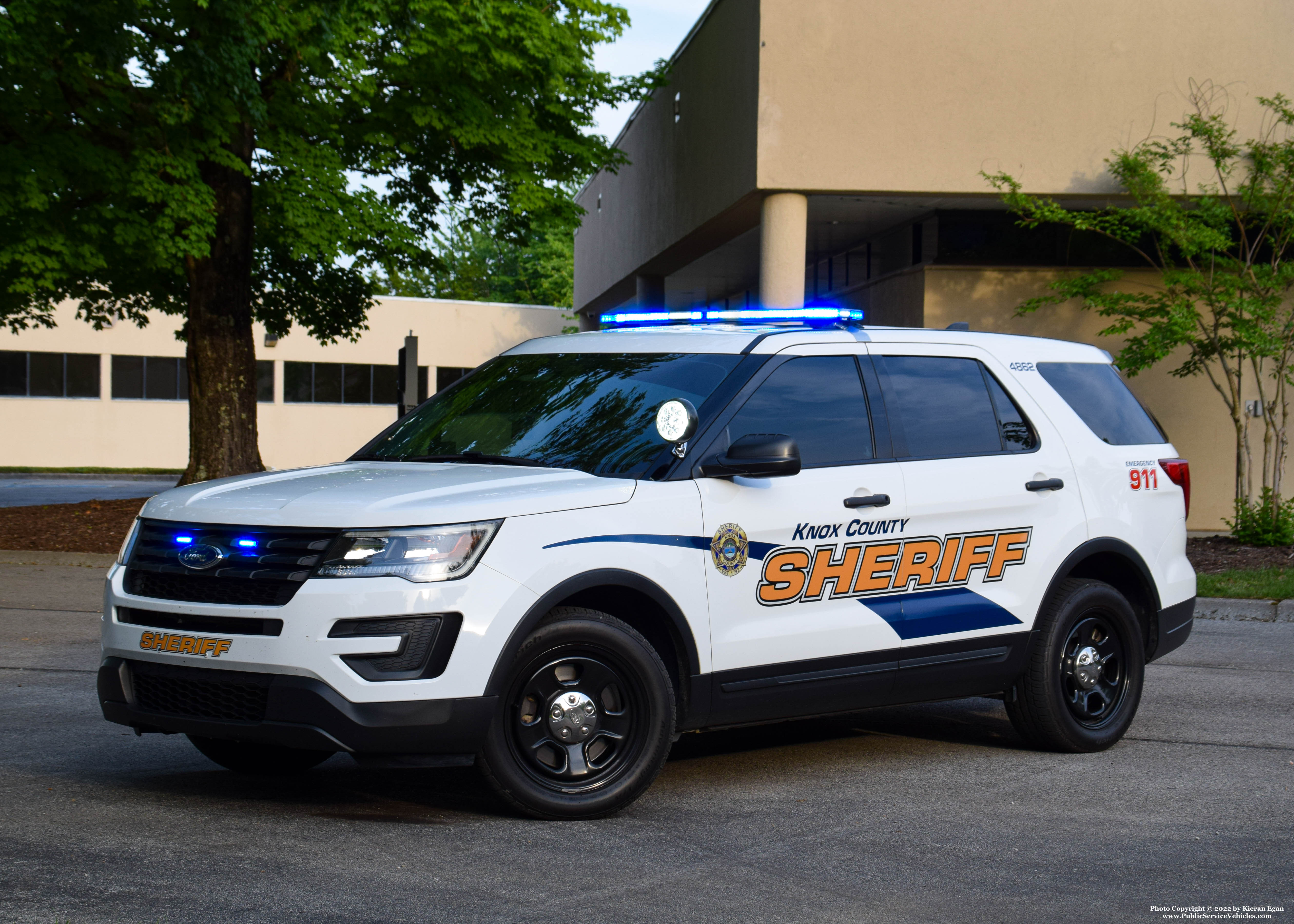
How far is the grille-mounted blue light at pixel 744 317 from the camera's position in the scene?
6.91 m

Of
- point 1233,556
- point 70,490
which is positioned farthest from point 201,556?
point 70,490

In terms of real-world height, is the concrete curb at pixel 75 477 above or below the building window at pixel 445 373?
below

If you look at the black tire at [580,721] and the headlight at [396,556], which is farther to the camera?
the black tire at [580,721]

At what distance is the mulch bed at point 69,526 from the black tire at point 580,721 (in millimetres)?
10222

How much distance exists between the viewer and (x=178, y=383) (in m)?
44.4

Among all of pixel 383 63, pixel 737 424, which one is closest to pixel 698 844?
pixel 737 424

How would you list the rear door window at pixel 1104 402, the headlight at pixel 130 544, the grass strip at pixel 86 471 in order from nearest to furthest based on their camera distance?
the headlight at pixel 130 544 < the rear door window at pixel 1104 402 < the grass strip at pixel 86 471

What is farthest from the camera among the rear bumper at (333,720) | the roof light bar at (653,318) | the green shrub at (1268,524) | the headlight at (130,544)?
the green shrub at (1268,524)

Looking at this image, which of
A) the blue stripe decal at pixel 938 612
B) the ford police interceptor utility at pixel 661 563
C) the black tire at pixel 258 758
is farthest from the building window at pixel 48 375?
the blue stripe decal at pixel 938 612

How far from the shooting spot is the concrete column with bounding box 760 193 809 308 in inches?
759

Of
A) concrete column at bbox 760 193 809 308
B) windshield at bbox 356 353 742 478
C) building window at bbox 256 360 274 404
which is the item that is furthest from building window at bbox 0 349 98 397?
→ windshield at bbox 356 353 742 478

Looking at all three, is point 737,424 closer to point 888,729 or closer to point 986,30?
point 888,729

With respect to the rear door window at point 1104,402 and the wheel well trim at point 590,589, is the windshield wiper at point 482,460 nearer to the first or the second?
the wheel well trim at point 590,589

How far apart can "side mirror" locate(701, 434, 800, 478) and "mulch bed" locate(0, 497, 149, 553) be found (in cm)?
1021
